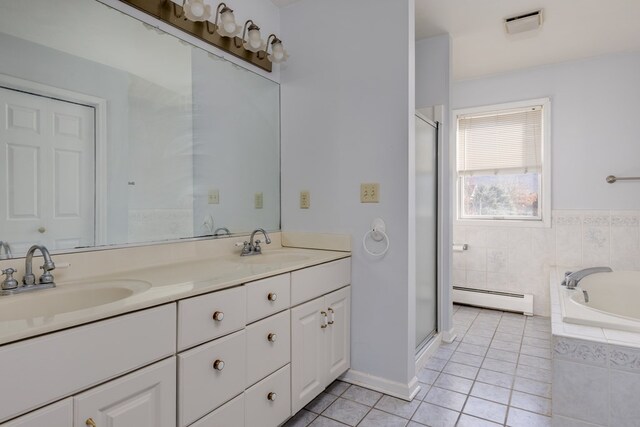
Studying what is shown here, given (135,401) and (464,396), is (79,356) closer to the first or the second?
(135,401)

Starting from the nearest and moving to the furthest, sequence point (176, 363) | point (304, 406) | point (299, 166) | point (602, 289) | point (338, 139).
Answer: point (176, 363) < point (304, 406) < point (338, 139) < point (299, 166) < point (602, 289)

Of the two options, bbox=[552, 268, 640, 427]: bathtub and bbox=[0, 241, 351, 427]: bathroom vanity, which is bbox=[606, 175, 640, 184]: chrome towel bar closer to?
bbox=[552, 268, 640, 427]: bathtub

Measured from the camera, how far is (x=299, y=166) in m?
2.35

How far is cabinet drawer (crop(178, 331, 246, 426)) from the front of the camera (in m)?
1.17

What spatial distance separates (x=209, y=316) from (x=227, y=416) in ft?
1.33

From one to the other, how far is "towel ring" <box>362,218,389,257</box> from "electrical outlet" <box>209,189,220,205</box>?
34.9 inches

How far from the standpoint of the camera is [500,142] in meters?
3.70

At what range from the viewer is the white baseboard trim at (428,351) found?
2312 millimetres

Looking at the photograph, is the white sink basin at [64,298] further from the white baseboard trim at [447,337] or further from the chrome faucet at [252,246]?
the white baseboard trim at [447,337]

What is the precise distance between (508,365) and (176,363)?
2191mm

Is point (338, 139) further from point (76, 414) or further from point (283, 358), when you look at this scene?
point (76, 414)

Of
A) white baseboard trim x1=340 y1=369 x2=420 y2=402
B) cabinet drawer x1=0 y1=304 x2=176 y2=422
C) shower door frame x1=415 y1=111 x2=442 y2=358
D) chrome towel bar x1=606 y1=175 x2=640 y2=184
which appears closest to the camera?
cabinet drawer x1=0 y1=304 x2=176 y2=422

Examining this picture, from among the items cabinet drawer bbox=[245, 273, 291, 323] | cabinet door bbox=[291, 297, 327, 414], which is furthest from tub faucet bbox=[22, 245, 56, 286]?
cabinet door bbox=[291, 297, 327, 414]

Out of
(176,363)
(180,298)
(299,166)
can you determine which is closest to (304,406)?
(176,363)
